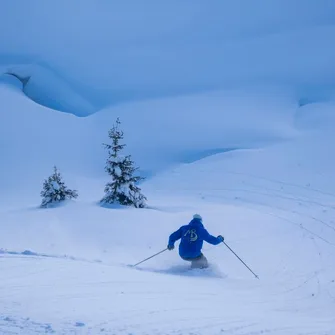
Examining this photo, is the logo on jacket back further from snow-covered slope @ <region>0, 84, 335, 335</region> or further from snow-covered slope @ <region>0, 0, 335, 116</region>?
snow-covered slope @ <region>0, 0, 335, 116</region>

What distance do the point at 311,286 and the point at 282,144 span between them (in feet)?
44.9

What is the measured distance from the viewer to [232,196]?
16.1m

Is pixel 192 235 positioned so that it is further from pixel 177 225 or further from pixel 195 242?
pixel 177 225

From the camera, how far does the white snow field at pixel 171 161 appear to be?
591cm

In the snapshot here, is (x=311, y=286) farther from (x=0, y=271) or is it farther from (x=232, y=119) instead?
(x=232, y=119)

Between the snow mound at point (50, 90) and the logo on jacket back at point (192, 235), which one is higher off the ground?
the snow mound at point (50, 90)

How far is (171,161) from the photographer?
73.5 ft

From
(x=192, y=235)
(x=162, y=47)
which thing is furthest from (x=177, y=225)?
(x=162, y=47)

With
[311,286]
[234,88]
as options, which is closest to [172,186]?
[311,286]

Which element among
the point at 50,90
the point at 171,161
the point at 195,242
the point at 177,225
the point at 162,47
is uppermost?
the point at 162,47

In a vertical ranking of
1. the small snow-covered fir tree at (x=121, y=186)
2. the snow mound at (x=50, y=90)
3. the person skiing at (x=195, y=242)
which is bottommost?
the person skiing at (x=195, y=242)

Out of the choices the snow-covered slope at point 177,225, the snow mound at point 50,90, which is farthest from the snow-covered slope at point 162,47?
the snow-covered slope at point 177,225

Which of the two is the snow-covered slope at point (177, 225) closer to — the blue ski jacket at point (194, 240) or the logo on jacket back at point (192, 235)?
the blue ski jacket at point (194, 240)

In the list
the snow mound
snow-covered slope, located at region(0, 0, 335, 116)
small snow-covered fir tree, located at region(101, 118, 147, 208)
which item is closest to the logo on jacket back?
small snow-covered fir tree, located at region(101, 118, 147, 208)
